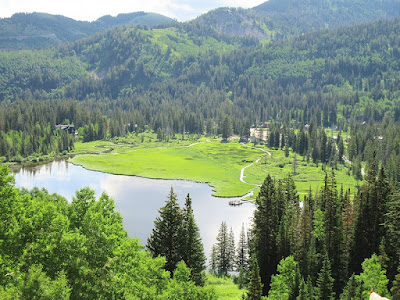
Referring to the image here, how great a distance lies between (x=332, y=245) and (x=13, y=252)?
53002 mm

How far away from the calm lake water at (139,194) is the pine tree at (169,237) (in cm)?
3105

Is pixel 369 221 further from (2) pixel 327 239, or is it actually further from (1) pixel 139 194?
(1) pixel 139 194

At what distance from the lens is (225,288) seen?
68.1 meters

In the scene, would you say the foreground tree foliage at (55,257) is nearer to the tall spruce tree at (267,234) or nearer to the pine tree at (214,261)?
the tall spruce tree at (267,234)

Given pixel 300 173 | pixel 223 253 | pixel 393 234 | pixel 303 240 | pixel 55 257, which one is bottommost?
pixel 223 253

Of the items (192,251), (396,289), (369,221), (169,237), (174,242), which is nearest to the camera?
(396,289)

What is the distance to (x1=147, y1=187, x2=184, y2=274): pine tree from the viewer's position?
5319 cm

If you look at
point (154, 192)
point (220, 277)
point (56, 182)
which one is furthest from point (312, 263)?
point (56, 182)

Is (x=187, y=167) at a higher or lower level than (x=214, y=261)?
higher

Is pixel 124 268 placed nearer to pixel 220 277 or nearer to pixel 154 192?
pixel 220 277

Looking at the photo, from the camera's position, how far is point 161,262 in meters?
41.2

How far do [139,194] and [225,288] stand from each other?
68.7 meters

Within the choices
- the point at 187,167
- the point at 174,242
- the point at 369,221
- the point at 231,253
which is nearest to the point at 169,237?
the point at 174,242

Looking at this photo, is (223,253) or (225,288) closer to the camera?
(225,288)
